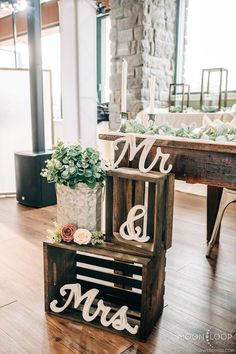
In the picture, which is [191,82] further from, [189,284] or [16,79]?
[189,284]

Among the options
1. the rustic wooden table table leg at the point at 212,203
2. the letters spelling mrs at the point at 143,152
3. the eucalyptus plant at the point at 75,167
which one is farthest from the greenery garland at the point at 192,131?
the rustic wooden table table leg at the point at 212,203

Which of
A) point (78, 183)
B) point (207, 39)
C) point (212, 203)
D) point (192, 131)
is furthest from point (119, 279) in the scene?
point (207, 39)

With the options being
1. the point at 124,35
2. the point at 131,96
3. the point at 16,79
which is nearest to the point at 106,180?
the point at 16,79

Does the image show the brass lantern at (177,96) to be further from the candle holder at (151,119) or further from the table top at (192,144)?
the table top at (192,144)

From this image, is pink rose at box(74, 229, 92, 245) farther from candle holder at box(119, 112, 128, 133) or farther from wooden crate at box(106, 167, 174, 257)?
candle holder at box(119, 112, 128, 133)

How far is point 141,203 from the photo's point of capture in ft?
4.32

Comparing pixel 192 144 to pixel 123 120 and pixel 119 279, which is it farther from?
pixel 119 279

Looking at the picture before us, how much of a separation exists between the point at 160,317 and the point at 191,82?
3638 millimetres

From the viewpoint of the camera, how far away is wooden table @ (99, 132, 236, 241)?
118 cm

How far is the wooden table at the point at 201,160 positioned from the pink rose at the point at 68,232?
376 millimetres

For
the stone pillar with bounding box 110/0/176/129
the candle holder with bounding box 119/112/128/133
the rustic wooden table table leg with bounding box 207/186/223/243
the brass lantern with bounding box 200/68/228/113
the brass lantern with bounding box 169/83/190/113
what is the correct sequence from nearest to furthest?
the candle holder with bounding box 119/112/128/133
the rustic wooden table table leg with bounding box 207/186/223/243
the brass lantern with bounding box 200/68/228/113
the stone pillar with bounding box 110/0/176/129
the brass lantern with bounding box 169/83/190/113

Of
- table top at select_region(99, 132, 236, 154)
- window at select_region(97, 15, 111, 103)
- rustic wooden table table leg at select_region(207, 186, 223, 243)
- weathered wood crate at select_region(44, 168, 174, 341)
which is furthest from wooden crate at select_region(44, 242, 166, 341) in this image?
window at select_region(97, 15, 111, 103)

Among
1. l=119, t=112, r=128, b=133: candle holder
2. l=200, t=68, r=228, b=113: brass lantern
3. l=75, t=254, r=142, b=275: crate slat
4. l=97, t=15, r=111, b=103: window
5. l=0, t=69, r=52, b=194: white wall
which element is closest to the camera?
l=75, t=254, r=142, b=275: crate slat

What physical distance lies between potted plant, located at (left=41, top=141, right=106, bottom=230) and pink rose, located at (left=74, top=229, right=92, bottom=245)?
0.06 meters
